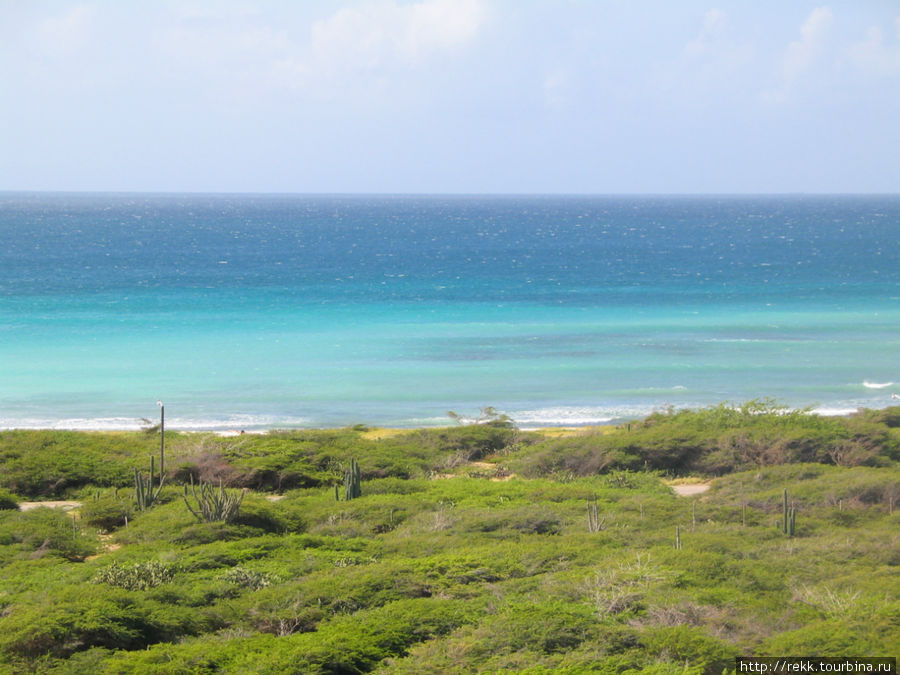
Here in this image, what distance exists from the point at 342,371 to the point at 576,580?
1016 inches

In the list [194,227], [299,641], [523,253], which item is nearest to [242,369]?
[299,641]

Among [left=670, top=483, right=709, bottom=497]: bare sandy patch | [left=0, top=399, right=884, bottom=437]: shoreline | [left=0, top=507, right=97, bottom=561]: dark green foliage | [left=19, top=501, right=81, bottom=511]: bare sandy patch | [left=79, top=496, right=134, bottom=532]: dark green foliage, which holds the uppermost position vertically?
[left=0, top=507, right=97, bottom=561]: dark green foliage

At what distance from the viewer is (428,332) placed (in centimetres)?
4662

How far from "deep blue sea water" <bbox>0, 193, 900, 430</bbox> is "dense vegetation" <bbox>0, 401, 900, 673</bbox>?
320 inches

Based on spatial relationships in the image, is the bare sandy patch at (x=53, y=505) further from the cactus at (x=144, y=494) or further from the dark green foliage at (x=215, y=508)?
the dark green foliage at (x=215, y=508)

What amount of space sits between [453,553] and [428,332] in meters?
32.2

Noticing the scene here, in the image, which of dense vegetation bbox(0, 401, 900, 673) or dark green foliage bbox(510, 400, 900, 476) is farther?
dark green foliage bbox(510, 400, 900, 476)

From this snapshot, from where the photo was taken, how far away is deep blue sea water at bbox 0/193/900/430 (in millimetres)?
33438

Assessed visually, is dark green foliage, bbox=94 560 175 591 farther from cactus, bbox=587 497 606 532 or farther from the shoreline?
the shoreline

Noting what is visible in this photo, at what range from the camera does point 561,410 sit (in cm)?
3247

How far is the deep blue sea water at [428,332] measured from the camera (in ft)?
110

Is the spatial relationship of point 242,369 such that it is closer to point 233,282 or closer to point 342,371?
point 342,371

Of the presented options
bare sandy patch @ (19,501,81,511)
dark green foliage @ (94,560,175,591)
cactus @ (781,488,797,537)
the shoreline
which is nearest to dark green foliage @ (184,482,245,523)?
dark green foliage @ (94,560,175,591)

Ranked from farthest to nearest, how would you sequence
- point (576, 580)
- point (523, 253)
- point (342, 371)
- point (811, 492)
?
point (523, 253) → point (342, 371) → point (811, 492) → point (576, 580)
